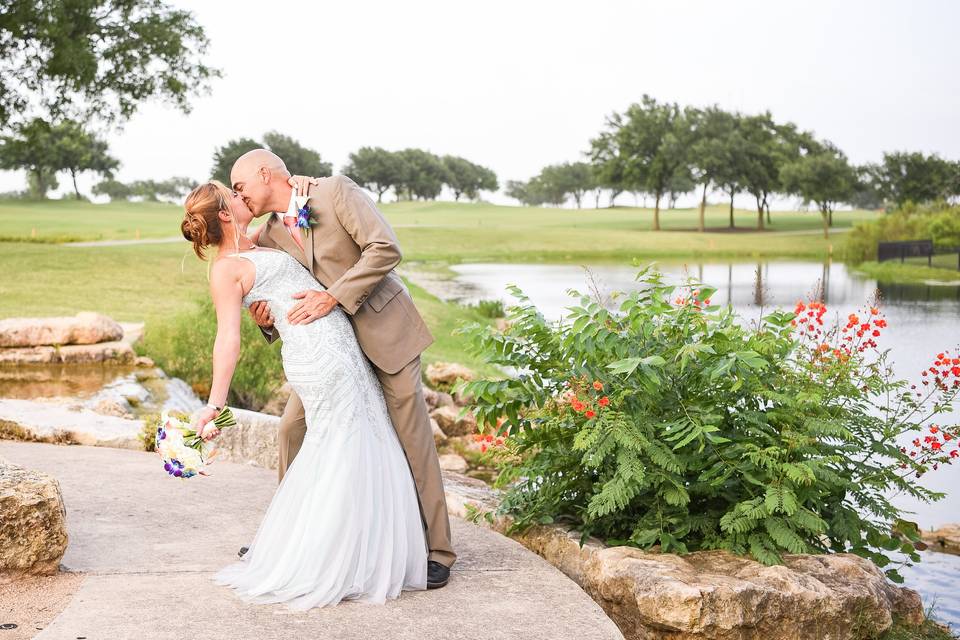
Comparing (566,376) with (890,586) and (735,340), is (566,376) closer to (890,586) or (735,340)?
(735,340)

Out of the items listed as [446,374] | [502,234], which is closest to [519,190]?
[502,234]

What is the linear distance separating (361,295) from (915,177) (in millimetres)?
92572

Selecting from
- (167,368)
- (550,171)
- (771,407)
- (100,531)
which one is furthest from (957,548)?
(550,171)

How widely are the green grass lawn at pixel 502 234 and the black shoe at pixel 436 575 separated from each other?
4230 centimetres

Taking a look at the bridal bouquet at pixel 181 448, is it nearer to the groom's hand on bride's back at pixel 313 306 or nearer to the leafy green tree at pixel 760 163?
the groom's hand on bride's back at pixel 313 306

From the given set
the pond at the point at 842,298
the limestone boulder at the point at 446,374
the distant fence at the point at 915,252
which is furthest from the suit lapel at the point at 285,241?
the distant fence at the point at 915,252

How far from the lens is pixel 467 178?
13700 cm

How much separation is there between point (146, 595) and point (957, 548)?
23.6 feet

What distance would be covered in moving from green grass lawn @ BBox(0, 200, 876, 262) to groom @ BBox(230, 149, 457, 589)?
41.9 meters

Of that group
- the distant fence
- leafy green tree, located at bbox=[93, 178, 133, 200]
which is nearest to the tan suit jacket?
the distant fence

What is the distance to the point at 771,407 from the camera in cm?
580

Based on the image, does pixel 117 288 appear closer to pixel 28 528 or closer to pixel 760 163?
pixel 28 528

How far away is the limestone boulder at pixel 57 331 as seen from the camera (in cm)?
1338

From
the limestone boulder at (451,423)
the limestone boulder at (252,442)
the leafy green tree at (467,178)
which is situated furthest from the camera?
the leafy green tree at (467,178)
